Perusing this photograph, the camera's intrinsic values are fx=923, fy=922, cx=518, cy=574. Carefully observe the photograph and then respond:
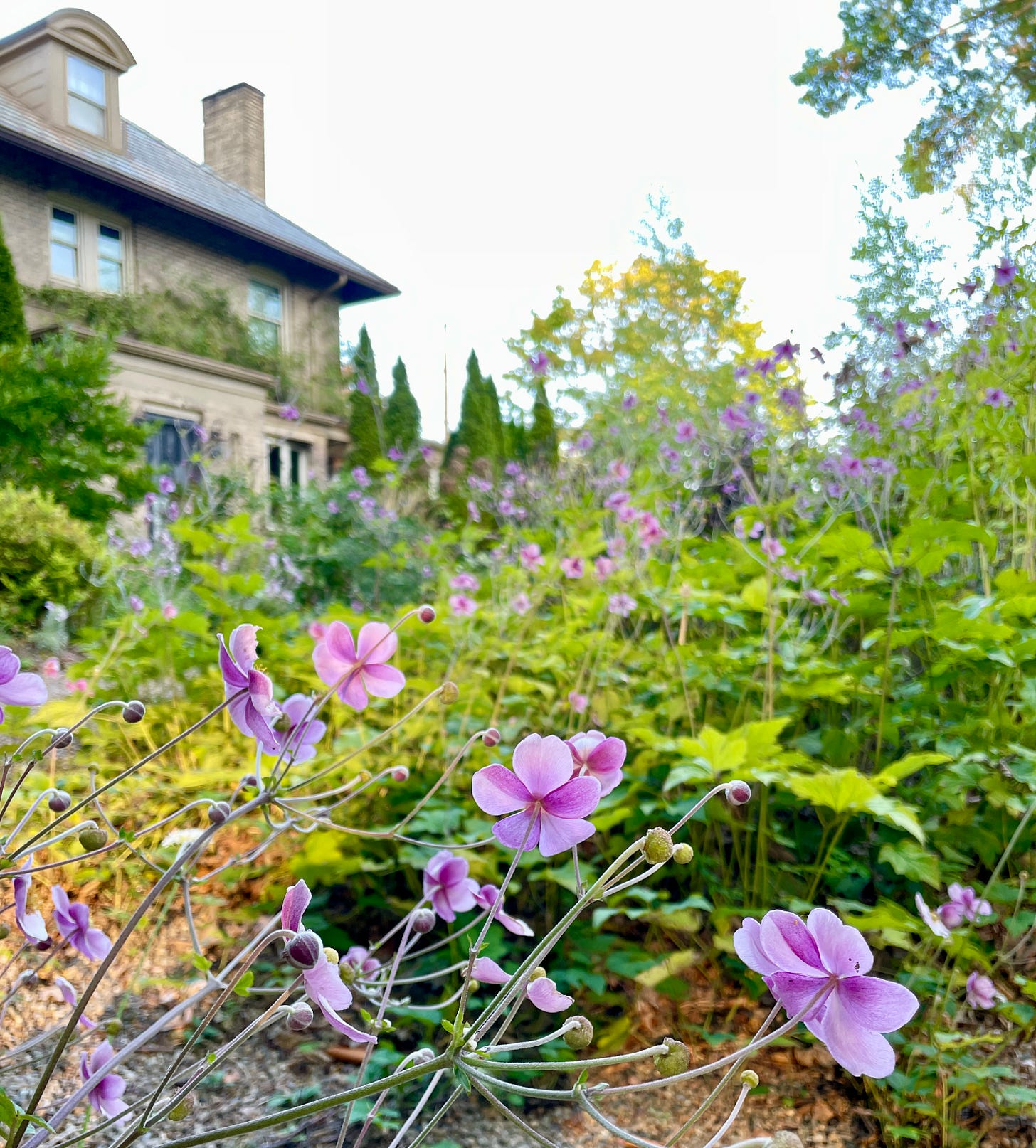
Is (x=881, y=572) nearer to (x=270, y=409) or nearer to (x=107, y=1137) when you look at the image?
(x=107, y=1137)

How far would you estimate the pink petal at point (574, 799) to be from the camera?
1.30 ft

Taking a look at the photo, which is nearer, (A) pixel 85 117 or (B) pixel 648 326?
(A) pixel 85 117

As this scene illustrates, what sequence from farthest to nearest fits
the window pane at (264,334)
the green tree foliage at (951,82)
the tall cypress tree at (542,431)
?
the tall cypress tree at (542,431) → the window pane at (264,334) → the green tree foliage at (951,82)

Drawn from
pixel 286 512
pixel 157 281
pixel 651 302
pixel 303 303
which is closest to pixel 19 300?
pixel 157 281

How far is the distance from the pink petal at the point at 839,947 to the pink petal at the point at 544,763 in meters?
0.11

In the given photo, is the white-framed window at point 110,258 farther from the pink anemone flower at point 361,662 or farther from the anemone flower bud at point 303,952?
the anemone flower bud at point 303,952

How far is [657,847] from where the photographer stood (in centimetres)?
35

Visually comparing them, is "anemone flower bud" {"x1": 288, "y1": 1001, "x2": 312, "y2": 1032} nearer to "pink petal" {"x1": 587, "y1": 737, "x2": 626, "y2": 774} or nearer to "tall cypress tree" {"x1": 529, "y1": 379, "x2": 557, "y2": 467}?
"pink petal" {"x1": 587, "y1": 737, "x2": 626, "y2": 774}

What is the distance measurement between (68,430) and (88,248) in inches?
65.1

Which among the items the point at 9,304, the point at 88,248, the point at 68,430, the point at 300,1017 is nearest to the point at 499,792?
the point at 300,1017

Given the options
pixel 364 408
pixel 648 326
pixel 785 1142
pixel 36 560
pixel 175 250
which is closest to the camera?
pixel 785 1142

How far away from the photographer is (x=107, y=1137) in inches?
41.1

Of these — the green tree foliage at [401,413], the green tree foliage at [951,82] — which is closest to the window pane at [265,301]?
the green tree foliage at [401,413]

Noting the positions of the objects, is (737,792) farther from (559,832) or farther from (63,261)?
(63,261)
